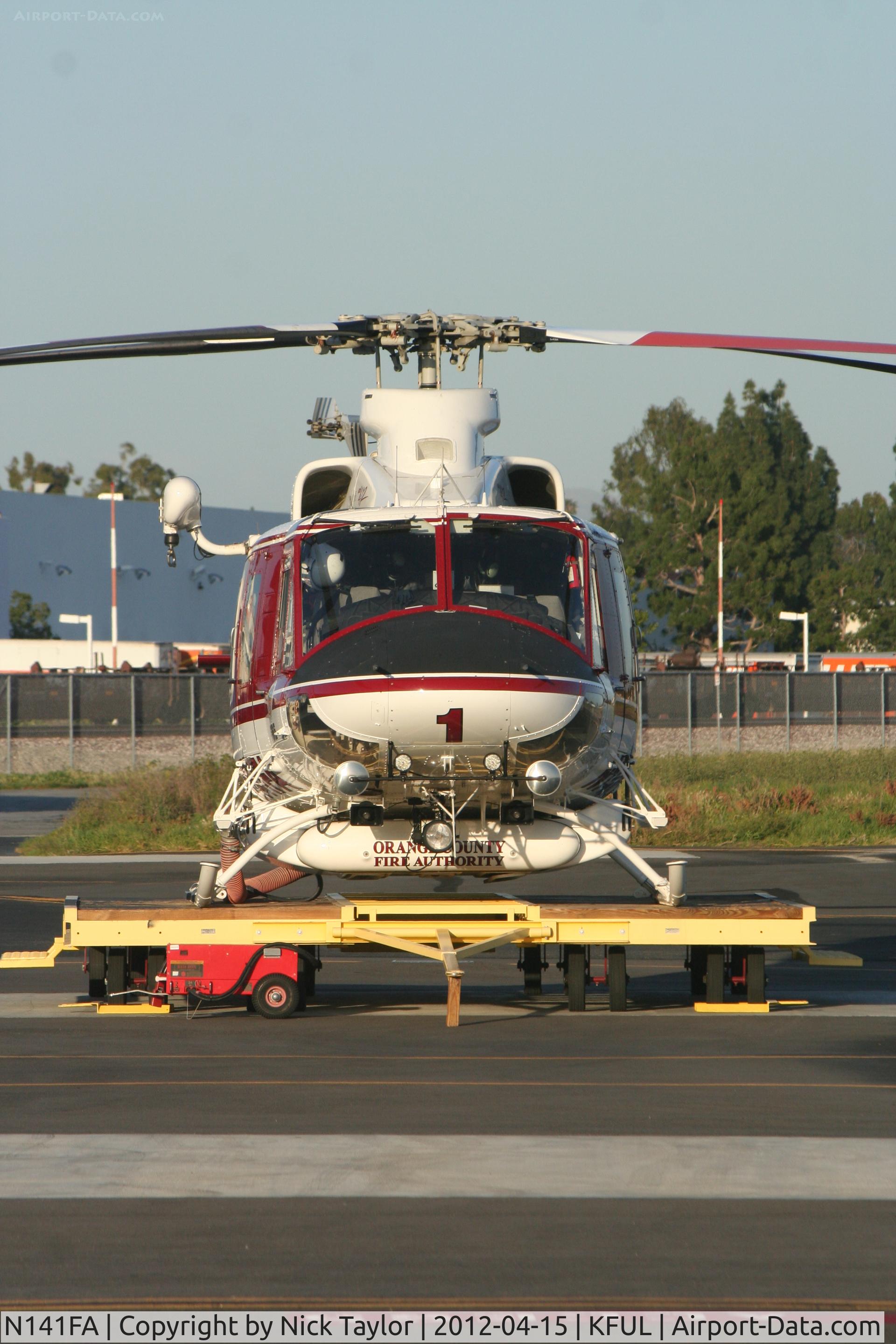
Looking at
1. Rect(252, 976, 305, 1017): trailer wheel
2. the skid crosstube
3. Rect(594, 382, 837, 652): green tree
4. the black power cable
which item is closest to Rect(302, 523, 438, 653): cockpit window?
the skid crosstube

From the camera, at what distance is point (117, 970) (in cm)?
1125

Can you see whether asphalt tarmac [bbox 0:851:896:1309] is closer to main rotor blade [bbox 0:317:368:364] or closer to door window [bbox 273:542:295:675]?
door window [bbox 273:542:295:675]

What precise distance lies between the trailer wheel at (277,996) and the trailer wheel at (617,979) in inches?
87.8

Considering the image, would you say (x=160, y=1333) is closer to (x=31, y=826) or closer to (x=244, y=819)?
(x=244, y=819)

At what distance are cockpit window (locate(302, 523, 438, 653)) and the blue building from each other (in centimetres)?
6501

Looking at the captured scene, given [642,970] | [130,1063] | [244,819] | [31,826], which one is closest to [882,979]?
[642,970]

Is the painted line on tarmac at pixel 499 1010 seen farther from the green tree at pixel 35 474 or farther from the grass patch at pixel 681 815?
the green tree at pixel 35 474

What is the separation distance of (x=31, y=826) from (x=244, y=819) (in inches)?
774

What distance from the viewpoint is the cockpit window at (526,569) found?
1086cm

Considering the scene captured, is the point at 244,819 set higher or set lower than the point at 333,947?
higher

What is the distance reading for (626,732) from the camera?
11.9m

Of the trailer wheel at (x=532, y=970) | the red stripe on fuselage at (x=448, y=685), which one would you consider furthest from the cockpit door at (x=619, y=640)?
the trailer wheel at (x=532, y=970)

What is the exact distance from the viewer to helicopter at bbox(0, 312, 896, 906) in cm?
998

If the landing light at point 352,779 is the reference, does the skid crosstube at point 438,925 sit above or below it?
below
